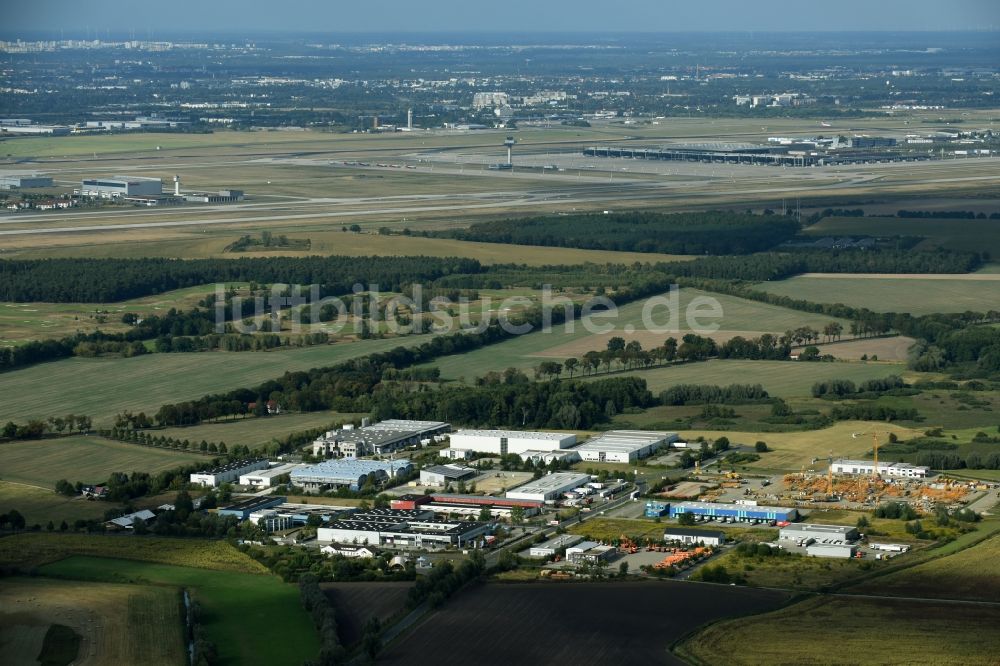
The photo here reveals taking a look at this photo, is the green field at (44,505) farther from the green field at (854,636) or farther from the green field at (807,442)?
the green field at (854,636)

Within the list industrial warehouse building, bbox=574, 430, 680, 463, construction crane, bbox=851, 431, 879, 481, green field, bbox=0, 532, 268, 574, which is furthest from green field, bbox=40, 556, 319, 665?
construction crane, bbox=851, 431, 879, 481

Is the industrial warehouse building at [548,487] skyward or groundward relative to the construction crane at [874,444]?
groundward

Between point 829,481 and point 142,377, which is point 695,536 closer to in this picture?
point 829,481

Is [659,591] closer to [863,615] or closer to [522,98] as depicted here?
[863,615]

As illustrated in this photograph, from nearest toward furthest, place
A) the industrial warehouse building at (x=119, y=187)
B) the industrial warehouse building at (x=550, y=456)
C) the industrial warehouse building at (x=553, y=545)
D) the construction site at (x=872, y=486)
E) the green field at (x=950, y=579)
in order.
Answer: the green field at (x=950, y=579)
the industrial warehouse building at (x=553, y=545)
the construction site at (x=872, y=486)
the industrial warehouse building at (x=550, y=456)
the industrial warehouse building at (x=119, y=187)

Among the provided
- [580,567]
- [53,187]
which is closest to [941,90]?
[53,187]

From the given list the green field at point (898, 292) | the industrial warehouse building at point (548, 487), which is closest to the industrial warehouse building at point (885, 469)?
the industrial warehouse building at point (548, 487)

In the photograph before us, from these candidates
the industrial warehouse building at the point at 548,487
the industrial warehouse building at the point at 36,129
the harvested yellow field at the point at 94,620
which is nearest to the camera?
the harvested yellow field at the point at 94,620
